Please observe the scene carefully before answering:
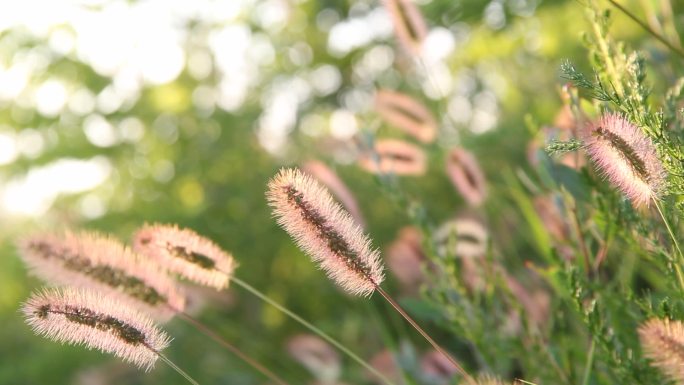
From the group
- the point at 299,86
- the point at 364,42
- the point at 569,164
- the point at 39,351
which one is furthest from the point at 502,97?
the point at 569,164

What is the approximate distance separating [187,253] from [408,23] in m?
0.69

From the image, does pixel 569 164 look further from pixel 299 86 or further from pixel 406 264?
pixel 299 86

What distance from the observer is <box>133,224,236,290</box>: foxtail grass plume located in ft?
2.83

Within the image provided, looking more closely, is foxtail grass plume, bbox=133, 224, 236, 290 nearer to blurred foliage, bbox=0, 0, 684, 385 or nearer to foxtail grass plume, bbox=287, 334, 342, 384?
blurred foliage, bbox=0, 0, 684, 385

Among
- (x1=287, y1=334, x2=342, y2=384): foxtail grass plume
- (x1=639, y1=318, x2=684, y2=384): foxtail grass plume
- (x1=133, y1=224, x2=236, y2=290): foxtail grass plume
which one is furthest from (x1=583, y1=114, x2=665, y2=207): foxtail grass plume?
(x1=287, y1=334, x2=342, y2=384): foxtail grass plume

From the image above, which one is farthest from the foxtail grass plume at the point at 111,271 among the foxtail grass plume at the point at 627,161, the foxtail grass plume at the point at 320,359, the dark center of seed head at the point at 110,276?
the foxtail grass plume at the point at 320,359

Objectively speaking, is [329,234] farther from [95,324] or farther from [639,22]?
[639,22]

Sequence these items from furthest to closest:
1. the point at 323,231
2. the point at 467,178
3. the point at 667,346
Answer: the point at 467,178
the point at 323,231
the point at 667,346

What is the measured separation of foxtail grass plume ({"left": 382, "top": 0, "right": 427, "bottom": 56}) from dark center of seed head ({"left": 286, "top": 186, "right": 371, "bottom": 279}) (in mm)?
745

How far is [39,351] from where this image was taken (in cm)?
240

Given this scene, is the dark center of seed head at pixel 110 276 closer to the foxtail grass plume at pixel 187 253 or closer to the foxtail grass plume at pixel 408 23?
the foxtail grass plume at pixel 187 253

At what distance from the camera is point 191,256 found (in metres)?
0.87

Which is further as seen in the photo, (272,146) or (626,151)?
(272,146)

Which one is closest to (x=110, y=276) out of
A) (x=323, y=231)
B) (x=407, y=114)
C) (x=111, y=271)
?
(x=111, y=271)
